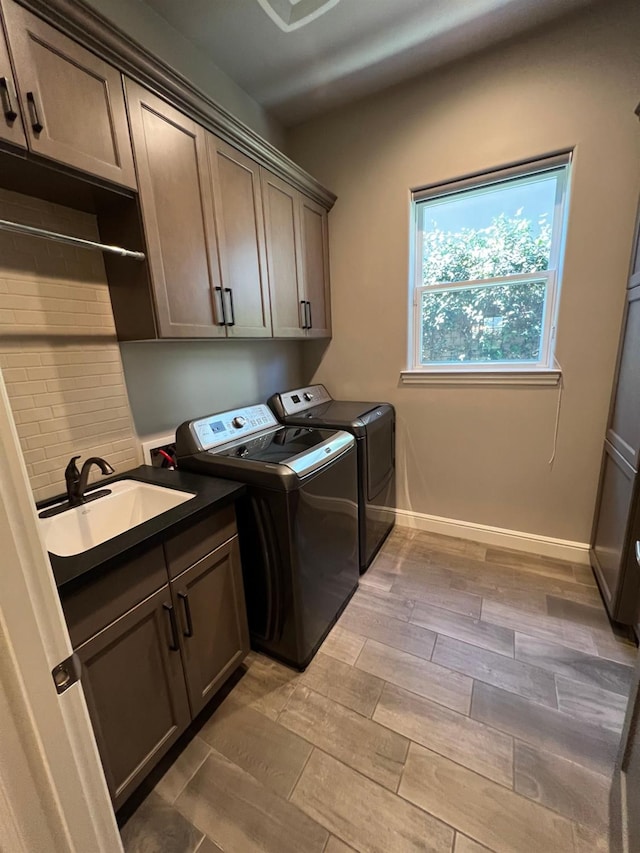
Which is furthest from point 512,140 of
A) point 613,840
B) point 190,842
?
point 190,842

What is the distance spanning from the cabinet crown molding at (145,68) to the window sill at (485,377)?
1.48 meters

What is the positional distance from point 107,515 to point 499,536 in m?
2.29

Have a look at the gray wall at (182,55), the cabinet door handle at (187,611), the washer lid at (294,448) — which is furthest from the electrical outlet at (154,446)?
the gray wall at (182,55)

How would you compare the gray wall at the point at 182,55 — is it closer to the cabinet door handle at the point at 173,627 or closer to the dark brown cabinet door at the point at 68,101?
the dark brown cabinet door at the point at 68,101

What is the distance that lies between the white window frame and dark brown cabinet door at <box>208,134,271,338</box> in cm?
101

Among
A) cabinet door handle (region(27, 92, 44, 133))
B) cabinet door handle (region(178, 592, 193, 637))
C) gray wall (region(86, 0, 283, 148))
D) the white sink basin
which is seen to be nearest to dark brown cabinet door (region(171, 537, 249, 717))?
cabinet door handle (region(178, 592, 193, 637))

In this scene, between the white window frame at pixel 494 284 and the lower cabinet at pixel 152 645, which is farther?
the white window frame at pixel 494 284

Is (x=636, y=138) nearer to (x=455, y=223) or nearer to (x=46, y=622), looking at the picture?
(x=455, y=223)

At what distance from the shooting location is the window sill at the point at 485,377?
81.4 inches

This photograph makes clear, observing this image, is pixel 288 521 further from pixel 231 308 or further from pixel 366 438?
pixel 231 308

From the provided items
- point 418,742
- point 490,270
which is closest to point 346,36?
point 490,270

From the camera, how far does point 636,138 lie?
1.68 m

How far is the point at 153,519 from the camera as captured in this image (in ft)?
3.73

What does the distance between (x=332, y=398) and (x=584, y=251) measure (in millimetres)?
1719
